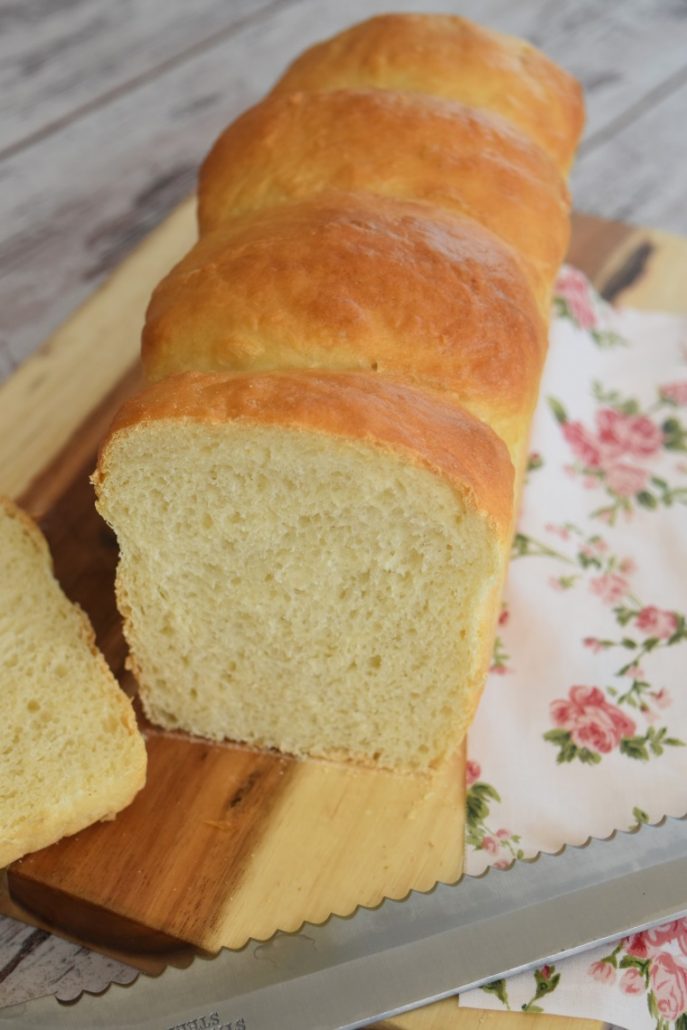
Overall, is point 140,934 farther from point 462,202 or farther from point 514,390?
point 462,202

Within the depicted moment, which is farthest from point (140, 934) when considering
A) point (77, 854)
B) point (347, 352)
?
point (347, 352)

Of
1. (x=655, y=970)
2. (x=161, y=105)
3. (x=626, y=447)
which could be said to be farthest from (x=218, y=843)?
(x=161, y=105)

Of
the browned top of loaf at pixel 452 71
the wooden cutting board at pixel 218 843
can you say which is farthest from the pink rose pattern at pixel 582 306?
the wooden cutting board at pixel 218 843

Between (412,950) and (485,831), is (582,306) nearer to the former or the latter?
(485,831)

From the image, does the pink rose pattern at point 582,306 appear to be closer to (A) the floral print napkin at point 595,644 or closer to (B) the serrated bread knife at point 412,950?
(A) the floral print napkin at point 595,644

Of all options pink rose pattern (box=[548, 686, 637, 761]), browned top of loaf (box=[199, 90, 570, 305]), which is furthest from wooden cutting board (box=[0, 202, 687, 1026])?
browned top of loaf (box=[199, 90, 570, 305])
